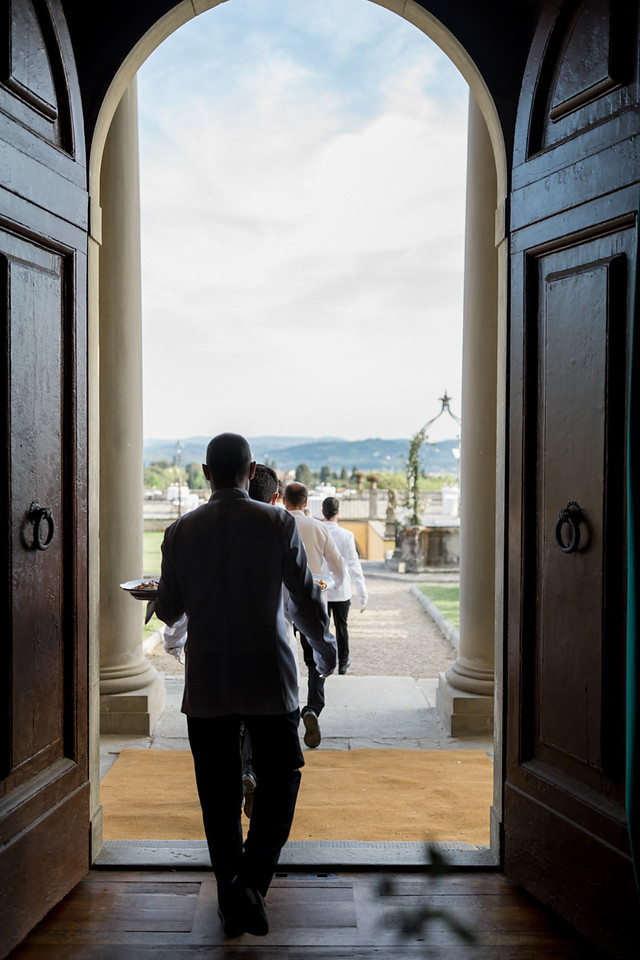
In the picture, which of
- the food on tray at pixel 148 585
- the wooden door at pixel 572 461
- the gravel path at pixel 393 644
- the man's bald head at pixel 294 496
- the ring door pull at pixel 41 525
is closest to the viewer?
the wooden door at pixel 572 461

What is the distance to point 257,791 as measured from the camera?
2.85 meters

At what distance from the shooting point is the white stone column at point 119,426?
5.71 m

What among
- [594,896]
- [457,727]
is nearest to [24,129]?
[594,896]

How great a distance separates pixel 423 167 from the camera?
7000cm

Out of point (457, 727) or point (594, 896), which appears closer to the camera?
point (594, 896)

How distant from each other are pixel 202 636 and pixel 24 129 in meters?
2.04

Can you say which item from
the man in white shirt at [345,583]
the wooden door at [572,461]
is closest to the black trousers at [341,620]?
the man in white shirt at [345,583]

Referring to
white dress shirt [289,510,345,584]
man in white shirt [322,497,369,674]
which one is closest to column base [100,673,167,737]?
white dress shirt [289,510,345,584]

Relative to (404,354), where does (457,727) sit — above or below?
below

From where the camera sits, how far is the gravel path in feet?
28.2

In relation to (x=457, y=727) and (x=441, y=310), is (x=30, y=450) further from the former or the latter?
(x=441, y=310)

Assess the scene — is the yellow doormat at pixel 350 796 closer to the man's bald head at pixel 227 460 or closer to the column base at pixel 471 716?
the column base at pixel 471 716

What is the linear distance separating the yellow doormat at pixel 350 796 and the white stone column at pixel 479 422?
800mm

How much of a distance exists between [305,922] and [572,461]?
2061 mm
